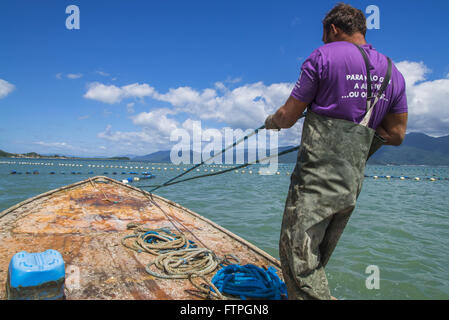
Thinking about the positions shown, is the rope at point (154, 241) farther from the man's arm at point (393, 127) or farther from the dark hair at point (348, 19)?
the dark hair at point (348, 19)

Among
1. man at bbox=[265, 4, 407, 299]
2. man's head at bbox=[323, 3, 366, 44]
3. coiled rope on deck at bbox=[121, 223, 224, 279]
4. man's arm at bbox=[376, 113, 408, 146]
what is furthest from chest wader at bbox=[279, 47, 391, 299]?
coiled rope on deck at bbox=[121, 223, 224, 279]

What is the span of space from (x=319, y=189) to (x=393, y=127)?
970 mm

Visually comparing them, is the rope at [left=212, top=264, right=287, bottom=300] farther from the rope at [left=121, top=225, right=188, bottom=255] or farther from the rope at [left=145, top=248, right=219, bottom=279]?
the rope at [left=121, top=225, right=188, bottom=255]

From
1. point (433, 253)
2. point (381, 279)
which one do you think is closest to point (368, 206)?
point (433, 253)

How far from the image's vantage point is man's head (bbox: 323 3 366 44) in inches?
81.5

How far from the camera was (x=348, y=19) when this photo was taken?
81.1 inches

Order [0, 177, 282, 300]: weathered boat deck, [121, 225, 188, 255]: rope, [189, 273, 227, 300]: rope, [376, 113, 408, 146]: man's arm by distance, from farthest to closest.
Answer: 1. [121, 225, 188, 255]: rope
2. [0, 177, 282, 300]: weathered boat deck
3. [189, 273, 227, 300]: rope
4. [376, 113, 408, 146]: man's arm

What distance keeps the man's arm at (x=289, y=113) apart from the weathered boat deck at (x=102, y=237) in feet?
6.40

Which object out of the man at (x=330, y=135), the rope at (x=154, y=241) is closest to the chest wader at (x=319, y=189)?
the man at (x=330, y=135)

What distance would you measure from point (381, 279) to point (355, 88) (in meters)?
4.93

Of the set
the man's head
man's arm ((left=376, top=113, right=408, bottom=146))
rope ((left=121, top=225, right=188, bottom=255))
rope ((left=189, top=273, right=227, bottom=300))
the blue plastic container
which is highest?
the man's head

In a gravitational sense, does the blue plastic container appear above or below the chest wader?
below

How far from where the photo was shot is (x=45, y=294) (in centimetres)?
207

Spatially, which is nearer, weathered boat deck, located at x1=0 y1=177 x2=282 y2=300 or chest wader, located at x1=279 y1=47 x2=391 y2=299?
chest wader, located at x1=279 y1=47 x2=391 y2=299
